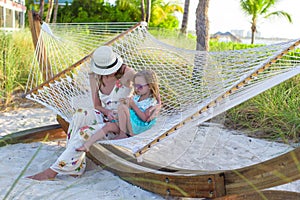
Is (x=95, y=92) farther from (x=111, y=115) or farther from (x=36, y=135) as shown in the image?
(x=36, y=135)

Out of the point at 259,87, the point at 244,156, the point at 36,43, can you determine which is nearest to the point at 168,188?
the point at 259,87

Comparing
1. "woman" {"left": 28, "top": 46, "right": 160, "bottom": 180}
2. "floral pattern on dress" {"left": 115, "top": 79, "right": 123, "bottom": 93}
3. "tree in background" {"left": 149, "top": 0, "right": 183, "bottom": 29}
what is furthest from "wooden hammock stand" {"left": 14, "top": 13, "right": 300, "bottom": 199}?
"tree in background" {"left": 149, "top": 0, "right": 183, "bottom": 29}

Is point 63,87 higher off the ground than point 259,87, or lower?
lower

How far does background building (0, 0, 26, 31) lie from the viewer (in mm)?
15797

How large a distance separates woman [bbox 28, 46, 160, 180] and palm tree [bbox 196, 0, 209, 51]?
243 centimetres

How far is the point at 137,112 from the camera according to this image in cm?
238

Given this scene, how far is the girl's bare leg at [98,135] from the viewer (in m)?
2.37

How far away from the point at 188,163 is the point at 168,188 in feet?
2.40

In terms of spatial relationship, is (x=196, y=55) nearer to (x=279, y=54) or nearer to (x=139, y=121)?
(x=139, y=121)

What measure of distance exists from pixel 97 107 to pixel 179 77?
2.24 feet

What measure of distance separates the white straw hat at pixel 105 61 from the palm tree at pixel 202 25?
2513mm

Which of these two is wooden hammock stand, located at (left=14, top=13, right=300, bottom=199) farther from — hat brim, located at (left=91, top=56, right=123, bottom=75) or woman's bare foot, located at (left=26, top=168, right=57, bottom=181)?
hat brim, located at (left=91, top=56, right=123, bottom=75)

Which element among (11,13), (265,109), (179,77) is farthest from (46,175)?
(11,13)

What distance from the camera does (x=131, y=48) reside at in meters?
3.26
